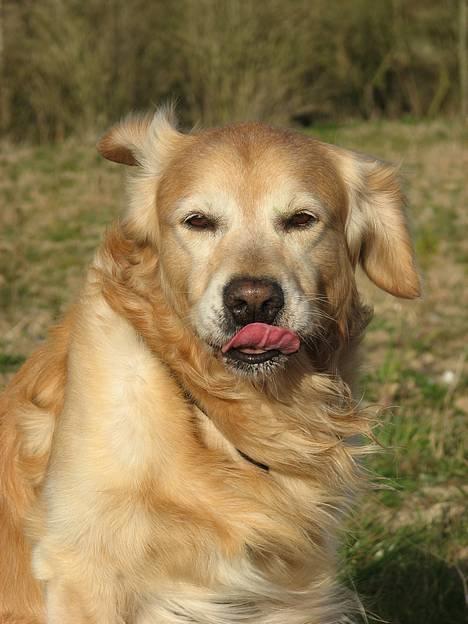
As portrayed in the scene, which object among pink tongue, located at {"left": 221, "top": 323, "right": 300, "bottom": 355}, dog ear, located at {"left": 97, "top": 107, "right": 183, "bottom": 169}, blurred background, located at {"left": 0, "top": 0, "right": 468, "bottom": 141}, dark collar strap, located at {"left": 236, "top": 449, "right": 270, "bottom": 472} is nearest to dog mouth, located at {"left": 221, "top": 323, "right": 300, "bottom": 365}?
pink tongue, located at {"left": 221, "top": 323, "right": 300, "bottom": 355}

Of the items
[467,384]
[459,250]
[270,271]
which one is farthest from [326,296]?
[459,250]

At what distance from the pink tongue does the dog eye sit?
0.39 metres

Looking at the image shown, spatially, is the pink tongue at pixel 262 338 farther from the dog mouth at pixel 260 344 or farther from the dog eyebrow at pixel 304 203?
the dog eyebrow at pixel 304 203

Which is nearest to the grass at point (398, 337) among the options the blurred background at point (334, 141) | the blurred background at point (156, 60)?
the blurred background at point (334, 141)

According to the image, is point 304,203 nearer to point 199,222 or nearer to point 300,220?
point 300,220

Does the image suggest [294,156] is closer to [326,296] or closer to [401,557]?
[326,296]

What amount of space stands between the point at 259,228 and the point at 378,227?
0.67 meters

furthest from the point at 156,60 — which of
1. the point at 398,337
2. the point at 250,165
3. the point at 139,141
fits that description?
the point at 250,165

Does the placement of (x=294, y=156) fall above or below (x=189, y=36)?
above

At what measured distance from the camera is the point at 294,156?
3.29 meters

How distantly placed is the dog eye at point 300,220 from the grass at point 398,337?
618 mm

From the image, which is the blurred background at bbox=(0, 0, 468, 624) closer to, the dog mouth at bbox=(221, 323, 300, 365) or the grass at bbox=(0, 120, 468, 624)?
the grass at bbox=(0, 120, 468, 624)

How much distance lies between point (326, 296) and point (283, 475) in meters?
0.58

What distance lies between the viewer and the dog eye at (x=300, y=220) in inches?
126
